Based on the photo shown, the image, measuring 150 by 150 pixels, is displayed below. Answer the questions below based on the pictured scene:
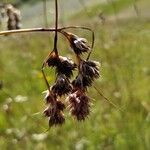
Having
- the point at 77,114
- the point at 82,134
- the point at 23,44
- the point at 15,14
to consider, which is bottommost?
the point at 23,44

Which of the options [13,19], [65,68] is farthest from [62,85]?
[13,19]

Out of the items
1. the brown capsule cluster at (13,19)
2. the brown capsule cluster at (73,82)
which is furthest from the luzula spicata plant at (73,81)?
the brown capsule cluster at (13,19)

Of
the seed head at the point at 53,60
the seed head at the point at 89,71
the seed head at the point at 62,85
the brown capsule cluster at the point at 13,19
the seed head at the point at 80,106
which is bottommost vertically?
the seed head at the point at 80,106

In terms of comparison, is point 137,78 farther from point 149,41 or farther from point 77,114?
point 77,114

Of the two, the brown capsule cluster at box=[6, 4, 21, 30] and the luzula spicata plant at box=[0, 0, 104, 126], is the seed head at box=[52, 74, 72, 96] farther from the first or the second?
the brown capsule cluster at box=[6, 4, 21, 30]

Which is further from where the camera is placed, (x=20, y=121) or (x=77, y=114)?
(x=20, y=121)

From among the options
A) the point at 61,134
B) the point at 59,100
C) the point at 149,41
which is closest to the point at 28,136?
the point at 61,134

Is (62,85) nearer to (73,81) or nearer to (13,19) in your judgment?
(73,81)

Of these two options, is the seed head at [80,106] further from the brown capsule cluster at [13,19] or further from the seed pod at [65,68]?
the brown capsule cluster at [13,19]

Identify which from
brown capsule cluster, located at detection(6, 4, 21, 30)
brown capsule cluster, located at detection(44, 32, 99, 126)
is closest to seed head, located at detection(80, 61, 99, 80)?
brown capsule cluster, located at detection(44, 32, 99, 126)
